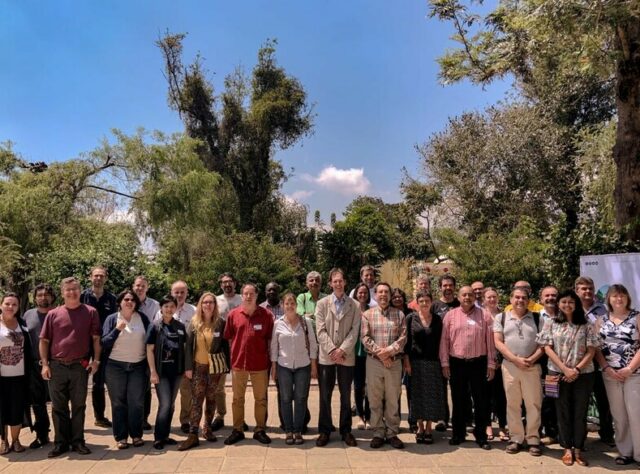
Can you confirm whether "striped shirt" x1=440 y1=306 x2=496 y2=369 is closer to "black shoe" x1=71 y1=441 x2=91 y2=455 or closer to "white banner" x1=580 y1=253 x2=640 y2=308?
"white banner" x1=580 y1=253 x2=640 y2=308

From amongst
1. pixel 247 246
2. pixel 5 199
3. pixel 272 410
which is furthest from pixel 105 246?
pixel 272 410

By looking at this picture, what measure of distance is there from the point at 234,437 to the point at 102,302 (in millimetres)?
2453

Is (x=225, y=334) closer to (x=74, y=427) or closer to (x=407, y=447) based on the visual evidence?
(x=74, y=427)

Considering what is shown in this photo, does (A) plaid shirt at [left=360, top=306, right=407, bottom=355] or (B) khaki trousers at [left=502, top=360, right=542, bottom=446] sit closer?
(B) khaki trousers at [left=502, top=360, right=542, bottom=446]

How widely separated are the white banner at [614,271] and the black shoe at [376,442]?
3276 millimetres

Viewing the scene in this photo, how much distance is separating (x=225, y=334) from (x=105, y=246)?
6.23m

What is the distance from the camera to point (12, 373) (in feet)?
16.9

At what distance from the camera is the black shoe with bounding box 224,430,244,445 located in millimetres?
5320

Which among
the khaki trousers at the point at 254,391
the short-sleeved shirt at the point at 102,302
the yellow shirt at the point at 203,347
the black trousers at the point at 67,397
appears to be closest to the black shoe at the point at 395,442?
the khaki trousers at the point at 254,391

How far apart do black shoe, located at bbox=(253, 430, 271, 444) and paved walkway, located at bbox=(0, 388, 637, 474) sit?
0.06m

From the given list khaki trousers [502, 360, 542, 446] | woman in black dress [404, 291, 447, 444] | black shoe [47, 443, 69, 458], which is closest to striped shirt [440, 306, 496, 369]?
woman in black dress [404, 291, 447, 444]

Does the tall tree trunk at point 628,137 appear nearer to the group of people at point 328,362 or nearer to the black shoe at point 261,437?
the group of people at point 328,362

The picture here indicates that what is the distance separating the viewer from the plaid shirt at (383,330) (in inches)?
207

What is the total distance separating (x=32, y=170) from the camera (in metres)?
14.7
